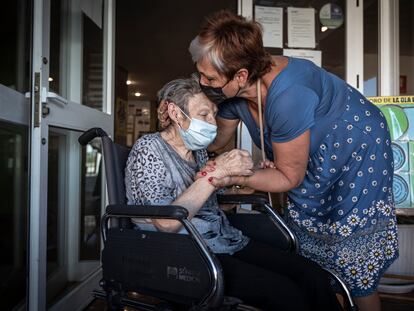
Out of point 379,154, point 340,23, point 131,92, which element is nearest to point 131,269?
point 379,154

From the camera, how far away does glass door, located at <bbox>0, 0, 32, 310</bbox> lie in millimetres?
1595

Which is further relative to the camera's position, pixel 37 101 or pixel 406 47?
pixel 406 47

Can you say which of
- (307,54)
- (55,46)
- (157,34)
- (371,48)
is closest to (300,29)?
(307,54)

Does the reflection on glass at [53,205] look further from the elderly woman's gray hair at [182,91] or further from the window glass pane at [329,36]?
the window glass pane at [329,36]

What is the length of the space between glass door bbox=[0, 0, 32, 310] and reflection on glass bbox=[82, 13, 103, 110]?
0.54 m

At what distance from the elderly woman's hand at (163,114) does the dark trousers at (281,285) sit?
508 millimetres

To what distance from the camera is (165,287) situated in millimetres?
1074

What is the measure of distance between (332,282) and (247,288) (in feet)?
1.33

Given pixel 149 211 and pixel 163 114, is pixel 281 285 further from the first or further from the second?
pixel 163 114

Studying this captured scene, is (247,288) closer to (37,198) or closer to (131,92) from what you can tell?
(37,198)

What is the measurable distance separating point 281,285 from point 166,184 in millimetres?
460

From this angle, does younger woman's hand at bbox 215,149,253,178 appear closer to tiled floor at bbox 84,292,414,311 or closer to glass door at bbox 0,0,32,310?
glass door at bbox 0,0,32,310

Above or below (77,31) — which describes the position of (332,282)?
below

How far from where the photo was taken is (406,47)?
3309 mm
